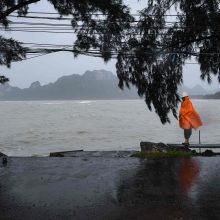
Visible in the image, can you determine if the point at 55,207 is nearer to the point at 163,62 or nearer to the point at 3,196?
the point at 3,196

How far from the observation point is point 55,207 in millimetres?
5383

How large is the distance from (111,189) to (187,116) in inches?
214

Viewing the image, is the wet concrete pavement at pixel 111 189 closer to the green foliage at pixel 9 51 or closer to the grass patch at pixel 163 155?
the grass patch at pixel 163 155

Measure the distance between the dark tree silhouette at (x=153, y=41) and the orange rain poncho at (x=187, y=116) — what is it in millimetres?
729

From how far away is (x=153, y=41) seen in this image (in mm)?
9977

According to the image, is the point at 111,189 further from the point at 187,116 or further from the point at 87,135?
the point at 87,135

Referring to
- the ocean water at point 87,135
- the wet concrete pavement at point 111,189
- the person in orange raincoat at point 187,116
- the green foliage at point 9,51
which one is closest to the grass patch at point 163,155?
the wet concrete pavement at point 111,189

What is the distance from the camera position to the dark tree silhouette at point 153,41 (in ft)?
30.8

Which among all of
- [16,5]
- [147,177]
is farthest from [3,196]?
[16,5]

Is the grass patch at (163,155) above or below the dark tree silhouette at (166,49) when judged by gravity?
below

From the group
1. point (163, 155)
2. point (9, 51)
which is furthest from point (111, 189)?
point (9, 51)

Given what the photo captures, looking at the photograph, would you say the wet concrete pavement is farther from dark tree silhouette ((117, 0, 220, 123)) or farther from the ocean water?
the ocean water

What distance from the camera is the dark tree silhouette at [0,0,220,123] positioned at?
30.8 ft

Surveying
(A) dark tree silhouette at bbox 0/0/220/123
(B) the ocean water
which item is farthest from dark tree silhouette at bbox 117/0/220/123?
(B) the ocean water
